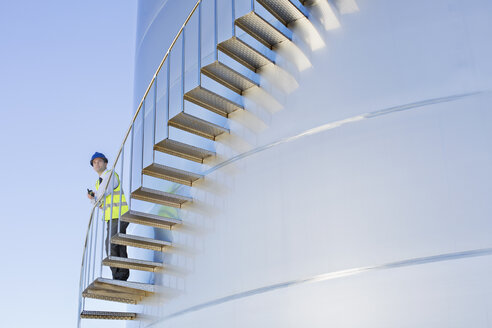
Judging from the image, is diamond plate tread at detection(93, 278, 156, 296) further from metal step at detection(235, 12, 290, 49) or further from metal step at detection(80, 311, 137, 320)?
metal step at detection(235, 12, 290, 49)

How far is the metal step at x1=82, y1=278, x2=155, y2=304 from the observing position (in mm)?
8688

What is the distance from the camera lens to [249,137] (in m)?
7.87

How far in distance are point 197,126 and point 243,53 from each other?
1117 mm

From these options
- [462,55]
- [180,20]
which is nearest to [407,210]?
[462,55]

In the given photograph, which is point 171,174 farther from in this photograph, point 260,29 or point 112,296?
point 112,296

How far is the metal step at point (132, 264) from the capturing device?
28.2ft

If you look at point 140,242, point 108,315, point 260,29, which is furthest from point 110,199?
point 260,29

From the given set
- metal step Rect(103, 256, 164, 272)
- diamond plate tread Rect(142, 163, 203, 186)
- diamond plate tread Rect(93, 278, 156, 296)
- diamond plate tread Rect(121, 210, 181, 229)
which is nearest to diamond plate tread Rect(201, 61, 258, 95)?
diamond plate tread Rect(142, 163, 203, 186)

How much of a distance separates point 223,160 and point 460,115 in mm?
3089

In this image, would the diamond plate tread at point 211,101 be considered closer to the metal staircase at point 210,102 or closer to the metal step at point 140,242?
the metal staircase at point 210,102

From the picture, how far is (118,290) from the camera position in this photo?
902cm

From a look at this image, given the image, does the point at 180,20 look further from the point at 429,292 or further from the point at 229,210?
the point at 429,292

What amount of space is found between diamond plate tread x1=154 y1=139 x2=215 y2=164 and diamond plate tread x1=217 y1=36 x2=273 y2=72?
4.17 feet

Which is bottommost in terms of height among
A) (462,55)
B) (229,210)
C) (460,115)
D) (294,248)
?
(294,248)
